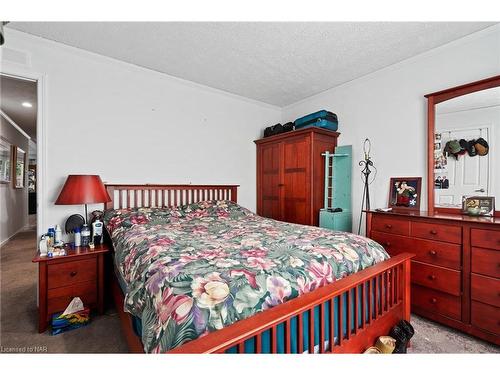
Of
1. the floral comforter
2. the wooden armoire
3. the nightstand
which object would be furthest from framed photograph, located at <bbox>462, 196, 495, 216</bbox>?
the nightstand

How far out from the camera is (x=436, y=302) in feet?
6.55

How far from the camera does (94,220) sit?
2469 mm

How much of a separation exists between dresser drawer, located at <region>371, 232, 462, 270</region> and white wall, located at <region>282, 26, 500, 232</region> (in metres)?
0.60

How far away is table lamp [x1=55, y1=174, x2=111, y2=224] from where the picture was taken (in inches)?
85.0

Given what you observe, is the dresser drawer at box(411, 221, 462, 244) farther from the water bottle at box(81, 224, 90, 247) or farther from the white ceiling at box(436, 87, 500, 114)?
the water bottle at box(81, 224, 90, 247)

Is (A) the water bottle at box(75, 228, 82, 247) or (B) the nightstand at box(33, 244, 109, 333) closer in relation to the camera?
(B) the nightstand at box(33, 244, 109, 333)

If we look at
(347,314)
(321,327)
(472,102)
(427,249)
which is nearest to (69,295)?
(321,327)

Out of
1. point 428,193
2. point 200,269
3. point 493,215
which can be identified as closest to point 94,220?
point 200,269

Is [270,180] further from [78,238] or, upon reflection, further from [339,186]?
[78,238]

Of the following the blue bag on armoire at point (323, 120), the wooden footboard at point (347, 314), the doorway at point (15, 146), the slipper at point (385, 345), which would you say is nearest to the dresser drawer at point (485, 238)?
the wooden footboard at point (347, 314)

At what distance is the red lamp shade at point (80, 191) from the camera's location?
2.16 meters

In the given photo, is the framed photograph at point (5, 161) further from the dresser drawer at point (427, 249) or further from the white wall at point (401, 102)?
the dresser drawer at point (427, 249)

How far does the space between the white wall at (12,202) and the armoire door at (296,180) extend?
5180mm

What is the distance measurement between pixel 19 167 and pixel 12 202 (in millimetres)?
978
